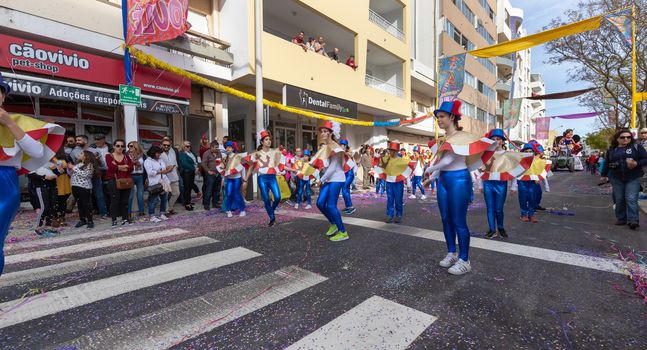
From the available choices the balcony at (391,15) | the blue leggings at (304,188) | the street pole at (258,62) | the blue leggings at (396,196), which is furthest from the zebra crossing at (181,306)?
the balcony at (391,15)

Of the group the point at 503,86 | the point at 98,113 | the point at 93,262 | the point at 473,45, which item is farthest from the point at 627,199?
the point at 503,86

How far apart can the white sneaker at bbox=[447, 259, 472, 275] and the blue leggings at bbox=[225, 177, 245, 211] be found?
5.38 m

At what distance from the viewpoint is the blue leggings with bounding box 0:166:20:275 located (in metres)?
2.25

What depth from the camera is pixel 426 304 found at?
277 cm

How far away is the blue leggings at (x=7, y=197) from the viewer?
2.25m

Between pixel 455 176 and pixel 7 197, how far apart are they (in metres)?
4.01

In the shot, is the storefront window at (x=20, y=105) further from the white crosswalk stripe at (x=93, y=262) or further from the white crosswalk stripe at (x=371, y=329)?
the white crosswalk stripe at (x=371, y=329)

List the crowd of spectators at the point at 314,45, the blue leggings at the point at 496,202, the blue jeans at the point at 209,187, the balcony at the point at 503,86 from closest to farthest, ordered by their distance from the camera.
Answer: the blue leggings at the point at 496,202 < the blue jeans at the point at 209,187 < the crowd of spectators at the point at 314,45 < the balcony at the point at 503,86

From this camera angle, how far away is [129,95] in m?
7.66

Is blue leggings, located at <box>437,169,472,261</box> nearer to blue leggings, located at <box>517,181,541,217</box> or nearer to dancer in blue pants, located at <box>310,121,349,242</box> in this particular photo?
dancer in blue pants, located at <box>310,121,349,242</box>

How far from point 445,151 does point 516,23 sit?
63.4 meters

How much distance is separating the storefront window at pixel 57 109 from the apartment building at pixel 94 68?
0.02m

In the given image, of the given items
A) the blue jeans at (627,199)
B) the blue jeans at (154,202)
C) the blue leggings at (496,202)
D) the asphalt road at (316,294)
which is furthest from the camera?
the blue jeans at (154,202)

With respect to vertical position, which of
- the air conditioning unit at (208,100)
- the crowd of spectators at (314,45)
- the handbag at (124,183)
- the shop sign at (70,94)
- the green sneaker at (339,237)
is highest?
the crowd of spectators at (314,45)
